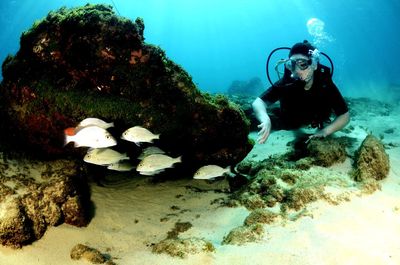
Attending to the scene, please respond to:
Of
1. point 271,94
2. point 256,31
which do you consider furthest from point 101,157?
point 256,31

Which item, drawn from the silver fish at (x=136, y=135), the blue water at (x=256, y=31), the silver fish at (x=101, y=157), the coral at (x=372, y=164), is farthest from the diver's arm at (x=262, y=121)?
the blue water at (x=256, y=31)

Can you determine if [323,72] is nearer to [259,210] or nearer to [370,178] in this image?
[370,178]

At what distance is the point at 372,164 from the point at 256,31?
545 feet

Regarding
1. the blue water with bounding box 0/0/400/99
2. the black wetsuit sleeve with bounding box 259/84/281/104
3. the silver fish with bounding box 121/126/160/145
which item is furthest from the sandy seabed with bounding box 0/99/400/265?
the blue water with bounding box 0/0/400/99

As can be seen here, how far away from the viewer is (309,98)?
6.26m

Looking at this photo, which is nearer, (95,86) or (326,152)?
(95,86)

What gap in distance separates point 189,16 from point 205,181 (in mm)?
140314

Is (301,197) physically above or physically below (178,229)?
above

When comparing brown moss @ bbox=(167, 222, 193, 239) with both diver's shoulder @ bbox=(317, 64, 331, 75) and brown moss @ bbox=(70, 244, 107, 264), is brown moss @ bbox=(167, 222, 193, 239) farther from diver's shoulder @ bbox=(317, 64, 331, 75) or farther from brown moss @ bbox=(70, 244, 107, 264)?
diver's shoulder @ bbox=(317, 64, 331, 75)

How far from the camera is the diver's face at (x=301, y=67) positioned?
5602 millimetres

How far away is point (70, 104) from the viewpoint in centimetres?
513

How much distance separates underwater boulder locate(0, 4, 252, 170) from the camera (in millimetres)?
5055

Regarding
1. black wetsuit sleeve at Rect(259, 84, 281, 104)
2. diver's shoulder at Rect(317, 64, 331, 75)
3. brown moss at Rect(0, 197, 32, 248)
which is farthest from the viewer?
black wetsuit sleeve at Rect(259, 84, 281, 104)

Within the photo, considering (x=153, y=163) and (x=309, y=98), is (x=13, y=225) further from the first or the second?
(x=309, y=98)
